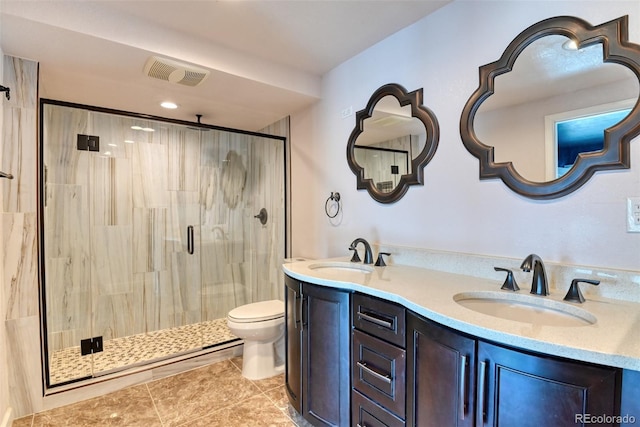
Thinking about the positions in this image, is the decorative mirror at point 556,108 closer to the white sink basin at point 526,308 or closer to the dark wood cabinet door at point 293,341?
the white sink basin at point 526,308

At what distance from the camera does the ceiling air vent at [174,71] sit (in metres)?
2.05

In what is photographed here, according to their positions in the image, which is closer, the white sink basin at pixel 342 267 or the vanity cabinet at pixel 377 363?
the vanity cabinet at pixel 377 363

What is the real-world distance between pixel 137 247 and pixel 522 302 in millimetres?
3279

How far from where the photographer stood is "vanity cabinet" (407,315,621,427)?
2.70ft

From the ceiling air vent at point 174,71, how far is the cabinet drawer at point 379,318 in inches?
71.6

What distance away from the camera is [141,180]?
3.22 metres

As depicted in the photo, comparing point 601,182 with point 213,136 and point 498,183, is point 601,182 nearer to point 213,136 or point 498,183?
point 498,183

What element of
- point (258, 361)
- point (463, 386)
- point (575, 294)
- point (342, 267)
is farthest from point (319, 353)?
point (575, 294)

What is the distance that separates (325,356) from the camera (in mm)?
1657

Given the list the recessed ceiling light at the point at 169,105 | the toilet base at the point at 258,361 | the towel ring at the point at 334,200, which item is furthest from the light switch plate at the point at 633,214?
the recessed ceiling light at the point at 169,105

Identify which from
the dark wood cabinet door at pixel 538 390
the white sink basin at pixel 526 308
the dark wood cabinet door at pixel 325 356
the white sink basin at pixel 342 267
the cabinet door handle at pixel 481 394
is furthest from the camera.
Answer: the white sink basin at pixel 342 267

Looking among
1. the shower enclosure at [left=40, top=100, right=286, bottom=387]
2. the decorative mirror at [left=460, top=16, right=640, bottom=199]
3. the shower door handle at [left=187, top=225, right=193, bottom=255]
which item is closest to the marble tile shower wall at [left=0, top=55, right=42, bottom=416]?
the shower enclosure at [left=40, top=100, right=286, bottom=387]

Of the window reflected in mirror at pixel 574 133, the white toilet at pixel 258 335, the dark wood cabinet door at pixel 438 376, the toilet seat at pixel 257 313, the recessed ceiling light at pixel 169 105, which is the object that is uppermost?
the recessed ceiling light at pixel 169 105

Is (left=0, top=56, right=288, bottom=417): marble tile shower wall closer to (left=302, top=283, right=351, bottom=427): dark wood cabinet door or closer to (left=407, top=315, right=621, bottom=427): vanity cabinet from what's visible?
(left=302, top=283, right=351, bottom=427): dark wood cabinet door
